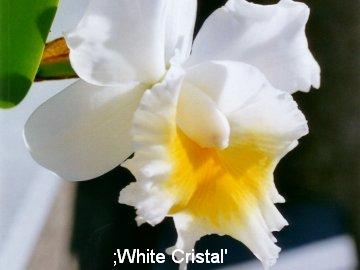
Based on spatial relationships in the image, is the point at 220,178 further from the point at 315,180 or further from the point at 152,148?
the point at 315,180

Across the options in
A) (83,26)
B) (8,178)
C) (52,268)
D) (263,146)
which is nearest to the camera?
(83,26)

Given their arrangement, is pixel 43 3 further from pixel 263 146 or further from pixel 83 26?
pixel 263 146

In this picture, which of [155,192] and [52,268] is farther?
[52,268]

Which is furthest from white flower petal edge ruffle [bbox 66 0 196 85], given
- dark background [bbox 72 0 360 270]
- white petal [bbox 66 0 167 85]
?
dark background [bbox 72 0 360 270]

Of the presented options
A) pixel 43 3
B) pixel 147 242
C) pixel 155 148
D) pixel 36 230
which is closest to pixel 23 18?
pixel 43 3

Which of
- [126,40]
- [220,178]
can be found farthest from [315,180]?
[126,40]

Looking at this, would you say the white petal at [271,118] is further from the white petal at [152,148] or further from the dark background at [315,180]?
the dark background at [315,180]

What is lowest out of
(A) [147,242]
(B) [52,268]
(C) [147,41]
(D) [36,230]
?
(A) [147,242]

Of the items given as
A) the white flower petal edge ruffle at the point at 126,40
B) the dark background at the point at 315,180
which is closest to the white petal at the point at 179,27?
the white flower petal edge ruffle at the point at 126,40
